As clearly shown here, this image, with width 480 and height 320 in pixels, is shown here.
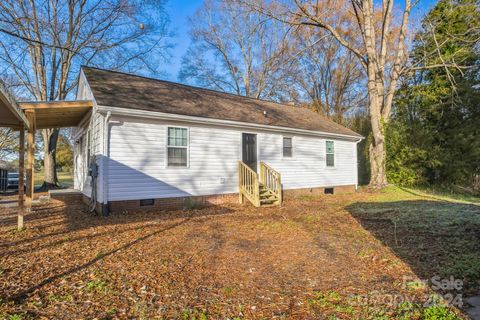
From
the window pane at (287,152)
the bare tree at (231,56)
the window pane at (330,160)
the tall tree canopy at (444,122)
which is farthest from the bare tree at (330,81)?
the window pane at (287,152)

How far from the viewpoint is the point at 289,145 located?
39.4 feet

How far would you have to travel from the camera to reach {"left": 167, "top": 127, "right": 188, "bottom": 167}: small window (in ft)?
28.9

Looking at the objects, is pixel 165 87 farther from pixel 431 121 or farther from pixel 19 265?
pixel 431 121

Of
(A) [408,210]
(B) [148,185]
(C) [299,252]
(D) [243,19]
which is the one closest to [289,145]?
(A) [408,210]

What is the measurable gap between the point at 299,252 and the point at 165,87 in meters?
8.70

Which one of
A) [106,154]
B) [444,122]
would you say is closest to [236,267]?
[106,154]

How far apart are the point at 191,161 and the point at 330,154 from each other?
7.59 meters

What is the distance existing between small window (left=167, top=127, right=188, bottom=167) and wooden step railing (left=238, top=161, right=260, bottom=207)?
2.09 m

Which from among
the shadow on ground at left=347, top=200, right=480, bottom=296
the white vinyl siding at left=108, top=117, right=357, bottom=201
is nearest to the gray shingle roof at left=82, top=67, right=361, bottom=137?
the white vinyl siding at left=108, top=117, right=357, bottom=201

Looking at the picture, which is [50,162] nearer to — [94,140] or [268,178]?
[94,140]

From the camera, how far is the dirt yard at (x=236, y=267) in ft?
9.11

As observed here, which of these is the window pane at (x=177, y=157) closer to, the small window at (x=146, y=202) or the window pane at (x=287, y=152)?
the small window at (x=146, y=202)

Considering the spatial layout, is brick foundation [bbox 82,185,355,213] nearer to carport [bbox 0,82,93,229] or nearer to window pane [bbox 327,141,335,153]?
carport [bbox 0,82,93,229]

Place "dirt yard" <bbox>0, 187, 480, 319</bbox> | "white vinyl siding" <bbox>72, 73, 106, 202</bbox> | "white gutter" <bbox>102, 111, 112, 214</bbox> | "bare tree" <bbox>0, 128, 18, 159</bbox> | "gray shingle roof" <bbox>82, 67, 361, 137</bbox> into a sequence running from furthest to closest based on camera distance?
"bare tree" <bbox>0, 128, 18, 159</bbox>, "gray shingle roof" <bbox>82, 67, 361, 137</bbox>, "white vinyl siding" <bbox>72, 73, 106, 202</bbox>, "white gutter" <bbox>102, 111, 112, 214</bbox>, "dirt yard" <bbox>0, 187, 480, 319</bbox>
